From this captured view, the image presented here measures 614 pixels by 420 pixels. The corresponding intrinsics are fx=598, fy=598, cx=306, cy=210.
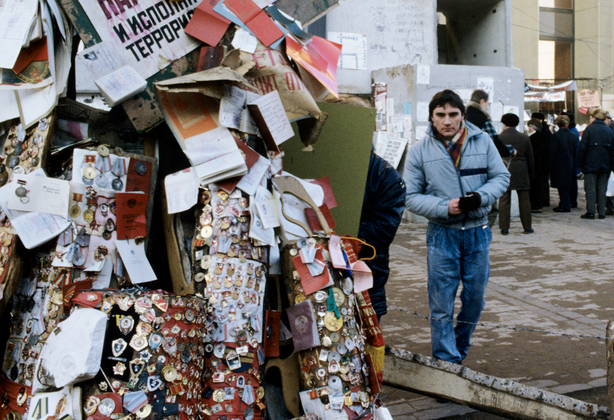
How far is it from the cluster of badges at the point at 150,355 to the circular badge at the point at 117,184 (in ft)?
1.82

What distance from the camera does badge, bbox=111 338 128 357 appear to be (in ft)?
6.05

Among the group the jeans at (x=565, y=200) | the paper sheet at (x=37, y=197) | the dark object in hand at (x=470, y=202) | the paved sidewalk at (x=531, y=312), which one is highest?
the paper sheet at (x=37, y=197)

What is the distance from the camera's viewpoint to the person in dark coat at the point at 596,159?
9.64 metres

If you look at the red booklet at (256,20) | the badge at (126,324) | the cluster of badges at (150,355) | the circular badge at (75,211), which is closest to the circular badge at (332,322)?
the cluster of badges at (150,355)

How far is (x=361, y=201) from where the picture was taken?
310cm

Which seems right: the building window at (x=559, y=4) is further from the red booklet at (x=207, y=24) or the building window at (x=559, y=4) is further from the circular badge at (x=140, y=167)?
the circular badge at (x=140, y=167)

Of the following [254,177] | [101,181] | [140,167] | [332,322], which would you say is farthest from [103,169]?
[332,322]

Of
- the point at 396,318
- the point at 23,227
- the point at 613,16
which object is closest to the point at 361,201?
the point at 23,227

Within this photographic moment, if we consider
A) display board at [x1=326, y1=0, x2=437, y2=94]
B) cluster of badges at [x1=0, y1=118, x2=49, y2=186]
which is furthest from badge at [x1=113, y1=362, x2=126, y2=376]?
display board at [x1=326, y1=0, x2=437, y2=94]

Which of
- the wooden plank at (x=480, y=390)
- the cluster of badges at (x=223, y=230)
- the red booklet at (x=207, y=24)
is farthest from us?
the wooden plank at (x=480, y=390)

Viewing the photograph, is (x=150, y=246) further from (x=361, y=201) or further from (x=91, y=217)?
(x=361, y=201)

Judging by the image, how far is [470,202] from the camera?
135 inches

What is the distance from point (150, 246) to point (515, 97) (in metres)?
8.56

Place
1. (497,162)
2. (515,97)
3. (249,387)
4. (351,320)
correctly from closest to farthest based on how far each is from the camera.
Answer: (249,387) → (351,320) → (497,162) → (515,97)
